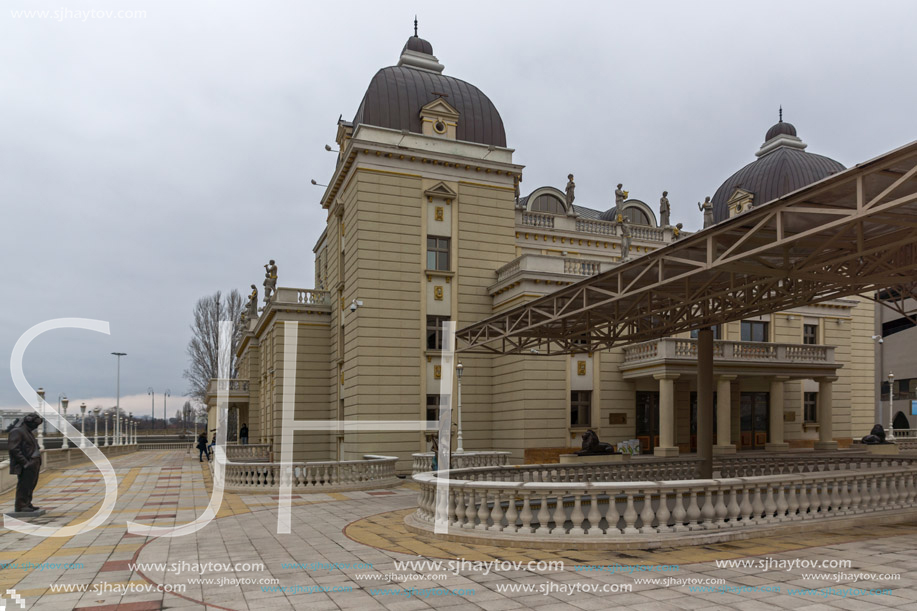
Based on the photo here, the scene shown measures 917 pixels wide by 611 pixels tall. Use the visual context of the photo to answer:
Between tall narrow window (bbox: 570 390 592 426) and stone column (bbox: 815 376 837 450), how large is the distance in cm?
1244

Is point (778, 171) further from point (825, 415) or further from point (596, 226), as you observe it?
point (825, 415)

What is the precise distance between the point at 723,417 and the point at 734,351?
305cm

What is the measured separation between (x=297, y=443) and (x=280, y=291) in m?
7.78

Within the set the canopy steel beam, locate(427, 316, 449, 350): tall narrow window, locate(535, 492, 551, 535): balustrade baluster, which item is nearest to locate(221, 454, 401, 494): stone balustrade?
the canopy steel beam

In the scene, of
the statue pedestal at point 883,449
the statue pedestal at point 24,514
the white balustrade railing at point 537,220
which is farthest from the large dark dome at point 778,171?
the statue pedestal at point 24,514

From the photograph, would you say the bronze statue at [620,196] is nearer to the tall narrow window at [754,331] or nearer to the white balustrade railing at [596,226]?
the white balustrade railing at [596,226]

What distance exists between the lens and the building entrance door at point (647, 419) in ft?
98.1

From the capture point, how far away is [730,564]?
870 centimetres

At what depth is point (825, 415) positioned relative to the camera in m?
31.8

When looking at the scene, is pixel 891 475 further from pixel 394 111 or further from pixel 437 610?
pixel 394 111

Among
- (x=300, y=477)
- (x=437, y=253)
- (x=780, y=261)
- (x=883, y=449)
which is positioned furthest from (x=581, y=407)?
(x=883, y=449)

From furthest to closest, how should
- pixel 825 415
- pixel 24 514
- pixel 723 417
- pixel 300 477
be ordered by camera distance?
pixel 825 415 < pixel 723 417 < pixel 300 477 < pixel 24 514

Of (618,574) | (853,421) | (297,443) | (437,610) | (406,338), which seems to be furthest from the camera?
(853,421)

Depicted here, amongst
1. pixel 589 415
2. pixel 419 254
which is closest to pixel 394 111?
pixel 419 254
